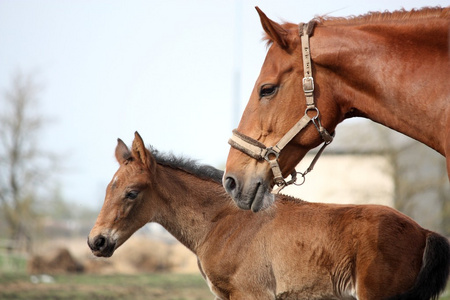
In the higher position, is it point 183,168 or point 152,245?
point 183,168

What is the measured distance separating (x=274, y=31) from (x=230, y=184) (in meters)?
0.95

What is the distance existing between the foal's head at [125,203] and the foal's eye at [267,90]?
317 cm

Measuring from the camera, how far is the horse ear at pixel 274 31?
10.7 ft

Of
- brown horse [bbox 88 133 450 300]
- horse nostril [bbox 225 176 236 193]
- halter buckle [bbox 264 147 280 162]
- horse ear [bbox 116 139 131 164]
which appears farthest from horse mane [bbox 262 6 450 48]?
horse ear [bbox 116 139 131 164]

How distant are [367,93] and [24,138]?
28020mm

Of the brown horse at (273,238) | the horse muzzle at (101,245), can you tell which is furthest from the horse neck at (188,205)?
the horse muzzle at (101,245)

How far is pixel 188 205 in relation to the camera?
20.4 ft

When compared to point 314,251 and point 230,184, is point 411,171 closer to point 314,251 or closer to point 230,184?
point 314,251

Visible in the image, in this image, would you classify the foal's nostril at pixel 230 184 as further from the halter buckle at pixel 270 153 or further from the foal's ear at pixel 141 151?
the foal's ear at pixel 141 151

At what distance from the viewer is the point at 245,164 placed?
3230 millimetres

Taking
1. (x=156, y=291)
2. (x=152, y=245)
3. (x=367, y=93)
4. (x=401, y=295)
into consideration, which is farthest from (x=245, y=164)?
(x=152, y=245)

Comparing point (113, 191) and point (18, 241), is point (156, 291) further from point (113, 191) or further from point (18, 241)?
point (18, 241)

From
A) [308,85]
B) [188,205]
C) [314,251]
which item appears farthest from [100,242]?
[308,85]

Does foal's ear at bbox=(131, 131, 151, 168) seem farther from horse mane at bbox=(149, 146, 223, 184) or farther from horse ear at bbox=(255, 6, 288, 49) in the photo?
horse ear at bbox=(255, 6, 288, 49)
